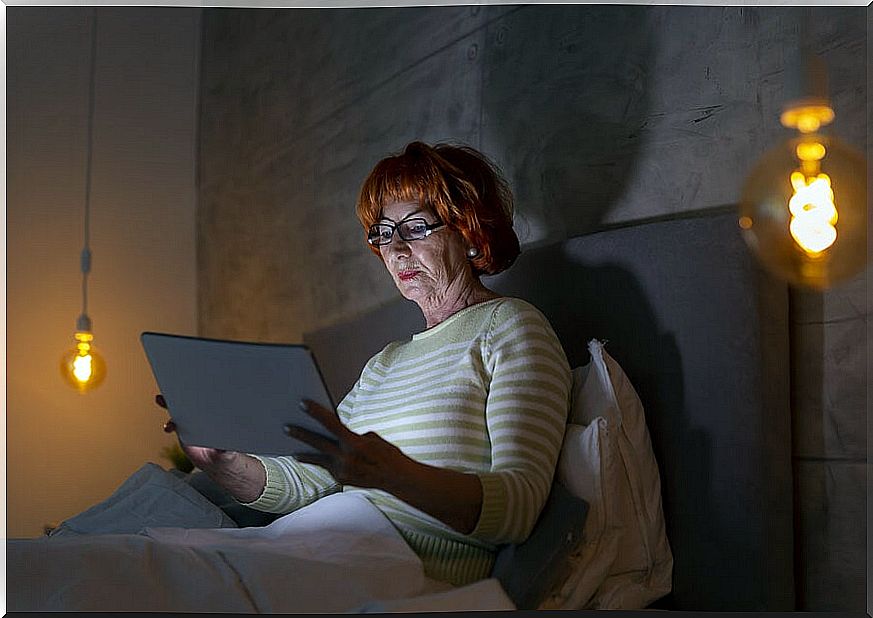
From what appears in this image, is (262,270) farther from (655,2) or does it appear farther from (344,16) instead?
(655,2)

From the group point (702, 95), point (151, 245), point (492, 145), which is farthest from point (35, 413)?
point (702, 95)

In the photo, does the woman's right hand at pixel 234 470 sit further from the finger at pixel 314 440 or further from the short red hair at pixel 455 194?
the short red hair at pixel 455 194

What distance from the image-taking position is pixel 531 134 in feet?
6.22

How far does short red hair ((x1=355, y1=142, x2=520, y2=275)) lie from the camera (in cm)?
162

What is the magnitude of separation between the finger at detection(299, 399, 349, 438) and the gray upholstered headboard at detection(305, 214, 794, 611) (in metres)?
0.55

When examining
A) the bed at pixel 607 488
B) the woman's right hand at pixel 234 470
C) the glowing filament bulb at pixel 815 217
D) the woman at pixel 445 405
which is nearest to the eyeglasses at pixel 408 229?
the woman at pixel 445 405

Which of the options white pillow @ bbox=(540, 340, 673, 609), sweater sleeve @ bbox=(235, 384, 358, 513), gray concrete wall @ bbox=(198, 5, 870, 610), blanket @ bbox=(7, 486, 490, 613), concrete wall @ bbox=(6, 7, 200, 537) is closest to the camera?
blanket @ bbox=(7, 486, 490, 613)

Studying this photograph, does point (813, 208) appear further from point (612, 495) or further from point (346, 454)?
point (346, 454)

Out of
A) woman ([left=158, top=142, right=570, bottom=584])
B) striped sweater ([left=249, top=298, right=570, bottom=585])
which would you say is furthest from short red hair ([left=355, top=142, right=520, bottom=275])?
striped sweater ([left=249, top=298, right=570, bottom=585])

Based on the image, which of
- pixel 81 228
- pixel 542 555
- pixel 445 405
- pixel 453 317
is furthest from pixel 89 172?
pixel 542 555

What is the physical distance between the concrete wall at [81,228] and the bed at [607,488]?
239mm

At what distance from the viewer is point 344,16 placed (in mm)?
2057

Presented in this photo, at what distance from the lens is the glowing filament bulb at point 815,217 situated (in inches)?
60.6

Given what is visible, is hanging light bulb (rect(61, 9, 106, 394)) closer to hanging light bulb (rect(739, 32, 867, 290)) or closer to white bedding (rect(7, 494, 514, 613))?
white bedding (rect(7, 494, 514, 613))
